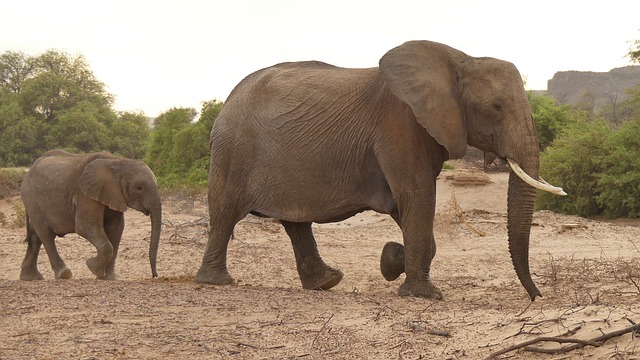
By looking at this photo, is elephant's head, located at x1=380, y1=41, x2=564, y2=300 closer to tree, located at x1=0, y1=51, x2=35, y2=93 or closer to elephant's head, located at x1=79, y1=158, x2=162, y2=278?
elephant's head, located at x1=79, y1=158, x2=162, y2=278

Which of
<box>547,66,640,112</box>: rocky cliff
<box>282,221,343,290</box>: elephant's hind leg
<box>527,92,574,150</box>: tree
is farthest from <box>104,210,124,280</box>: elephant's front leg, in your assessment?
<box>547,66,640,112</box>: rocky cliff

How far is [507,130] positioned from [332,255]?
540cm

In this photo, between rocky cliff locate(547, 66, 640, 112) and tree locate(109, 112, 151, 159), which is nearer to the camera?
tree locate(109, 112, 151, 159)

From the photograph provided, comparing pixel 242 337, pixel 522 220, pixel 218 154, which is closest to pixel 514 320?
pixel 242 337

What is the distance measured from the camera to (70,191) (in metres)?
9.98

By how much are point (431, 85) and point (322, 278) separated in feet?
7.66

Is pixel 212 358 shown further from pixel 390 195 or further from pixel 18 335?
pixel 390 195

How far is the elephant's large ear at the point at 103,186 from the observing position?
961cm

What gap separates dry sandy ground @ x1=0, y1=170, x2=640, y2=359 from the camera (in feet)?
16.3

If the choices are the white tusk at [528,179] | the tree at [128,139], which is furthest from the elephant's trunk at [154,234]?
the tree at [128,139]

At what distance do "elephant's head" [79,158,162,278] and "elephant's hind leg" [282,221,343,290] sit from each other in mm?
1612

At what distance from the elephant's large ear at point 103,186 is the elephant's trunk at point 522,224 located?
4.37m

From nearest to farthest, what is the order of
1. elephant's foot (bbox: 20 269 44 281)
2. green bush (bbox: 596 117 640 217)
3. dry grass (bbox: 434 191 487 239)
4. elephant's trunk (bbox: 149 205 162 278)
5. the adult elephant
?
the adult elephant, elephant's trunk (bbox: 149 205 162 278), elephant's foot (bbox: 20 269 44 281), dry grass (bbox: 434 191 487 239), green bush (bbox: 596 117 640 217)

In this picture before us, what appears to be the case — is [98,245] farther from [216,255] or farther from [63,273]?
[216,255]
